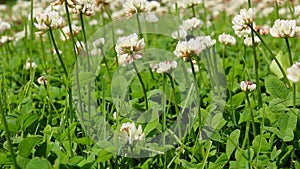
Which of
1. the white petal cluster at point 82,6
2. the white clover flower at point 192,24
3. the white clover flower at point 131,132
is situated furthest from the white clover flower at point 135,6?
the white clover flower at point 131,132

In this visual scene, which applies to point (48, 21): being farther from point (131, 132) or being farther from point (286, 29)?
point (286, 29)

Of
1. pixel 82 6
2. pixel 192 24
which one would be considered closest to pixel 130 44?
pixel 82 6

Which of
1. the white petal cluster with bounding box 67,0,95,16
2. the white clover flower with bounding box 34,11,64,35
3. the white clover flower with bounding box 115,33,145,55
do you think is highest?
the white petal cluster with bounding box 67,0,95,16

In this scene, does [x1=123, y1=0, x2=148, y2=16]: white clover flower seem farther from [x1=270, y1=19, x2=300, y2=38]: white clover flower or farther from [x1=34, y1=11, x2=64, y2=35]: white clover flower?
[x1=270, y1=19, x2=300, y2=38]: white clover flower

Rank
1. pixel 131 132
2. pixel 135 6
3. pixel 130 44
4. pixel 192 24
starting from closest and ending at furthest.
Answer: pixel 131 132 < pixel 130 44 < pixel 135 6 < pixel 192 24

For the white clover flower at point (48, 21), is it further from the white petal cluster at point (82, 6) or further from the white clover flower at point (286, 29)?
the white clover flower at point (286, 29)

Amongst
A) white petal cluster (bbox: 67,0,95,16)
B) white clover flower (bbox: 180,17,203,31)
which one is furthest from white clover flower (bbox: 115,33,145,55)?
white clover flower (bbox: 180,17,203,31)

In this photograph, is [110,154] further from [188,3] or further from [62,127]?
[188,3]

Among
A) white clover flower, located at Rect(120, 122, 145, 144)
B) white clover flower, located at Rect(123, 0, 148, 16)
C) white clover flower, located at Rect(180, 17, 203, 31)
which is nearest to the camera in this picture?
white clover flower, located at Rect(120, 122, 145, 144)

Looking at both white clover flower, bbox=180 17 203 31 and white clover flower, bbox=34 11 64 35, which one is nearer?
white clover flower, bbox=34 11 64 35

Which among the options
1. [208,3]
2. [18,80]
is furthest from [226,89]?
[208,3]

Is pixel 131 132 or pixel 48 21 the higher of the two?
pixel 48 21
